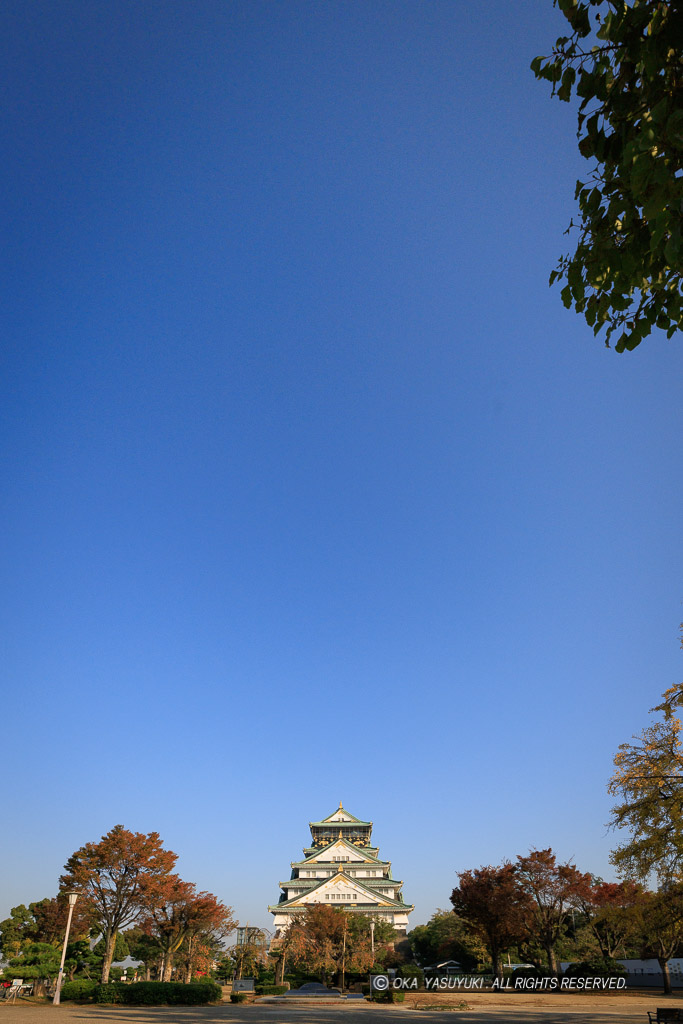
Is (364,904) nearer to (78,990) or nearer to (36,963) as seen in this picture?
(36,963)

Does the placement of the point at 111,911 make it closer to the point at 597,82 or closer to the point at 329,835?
the point at 597,82

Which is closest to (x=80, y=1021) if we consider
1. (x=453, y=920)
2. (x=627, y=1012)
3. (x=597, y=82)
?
(x=627, y=1012)

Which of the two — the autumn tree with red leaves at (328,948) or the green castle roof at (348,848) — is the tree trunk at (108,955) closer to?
the autumn tree with red leaves at (328,948)

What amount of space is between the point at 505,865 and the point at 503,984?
713 centimetres

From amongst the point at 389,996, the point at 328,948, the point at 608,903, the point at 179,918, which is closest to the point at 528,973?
the point at 608,903

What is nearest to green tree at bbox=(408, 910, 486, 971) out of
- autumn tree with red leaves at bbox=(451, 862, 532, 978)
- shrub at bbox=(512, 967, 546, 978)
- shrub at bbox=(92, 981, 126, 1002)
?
shrub at bbox=(512, 967, 546, 978)

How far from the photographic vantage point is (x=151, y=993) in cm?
2519

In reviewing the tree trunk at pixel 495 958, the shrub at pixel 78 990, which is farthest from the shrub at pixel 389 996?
the shrub at pixel 78 990

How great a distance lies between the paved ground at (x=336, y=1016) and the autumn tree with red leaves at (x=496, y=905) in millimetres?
9453

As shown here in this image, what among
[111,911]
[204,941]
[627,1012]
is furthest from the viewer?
[204,941]

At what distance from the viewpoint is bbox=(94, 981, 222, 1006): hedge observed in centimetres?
2481

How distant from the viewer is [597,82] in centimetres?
466

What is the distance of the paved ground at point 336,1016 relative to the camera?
1894 cm

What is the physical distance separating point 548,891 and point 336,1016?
19648 millimetres
